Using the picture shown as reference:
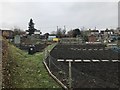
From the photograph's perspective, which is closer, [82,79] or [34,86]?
[34,86]

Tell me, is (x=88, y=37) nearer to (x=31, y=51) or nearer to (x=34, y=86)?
(x=31, y=51)

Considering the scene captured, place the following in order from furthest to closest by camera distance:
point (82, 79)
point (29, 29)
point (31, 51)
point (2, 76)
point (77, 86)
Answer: point (29, 29)
point (31, 51)
point (82, 79)
point (77, 86)
point (2, 76)

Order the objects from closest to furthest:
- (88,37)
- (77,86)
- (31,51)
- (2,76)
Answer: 1. (2,76)
2. (77,86)
3. (31,51)
4. (88,37)

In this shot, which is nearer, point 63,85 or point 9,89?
point 9,89

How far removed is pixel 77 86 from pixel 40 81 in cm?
179

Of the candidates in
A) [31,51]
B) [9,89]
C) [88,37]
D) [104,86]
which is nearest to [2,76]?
[9,89]

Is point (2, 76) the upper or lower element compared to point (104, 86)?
upper

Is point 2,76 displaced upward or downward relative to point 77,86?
upward

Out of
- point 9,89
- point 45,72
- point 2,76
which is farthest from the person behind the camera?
point 45,72

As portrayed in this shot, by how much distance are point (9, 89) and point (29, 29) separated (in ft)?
340

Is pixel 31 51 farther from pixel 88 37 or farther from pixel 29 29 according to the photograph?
pixel 29 29

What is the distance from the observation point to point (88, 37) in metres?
85.8

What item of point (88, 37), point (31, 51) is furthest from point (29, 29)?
point (31, 51)

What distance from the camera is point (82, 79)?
9094 millimetres
